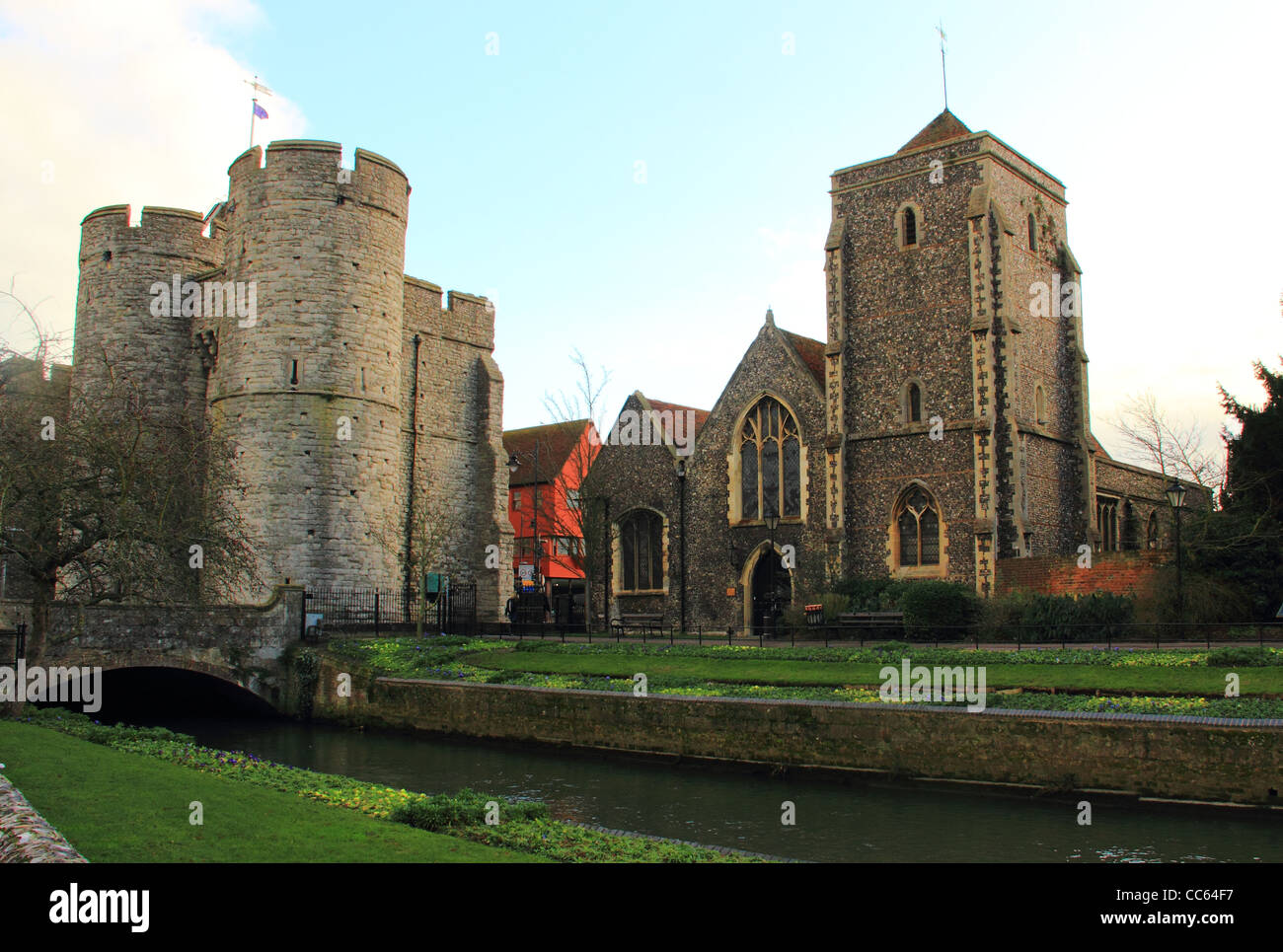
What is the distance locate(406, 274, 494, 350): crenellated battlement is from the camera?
41594mm

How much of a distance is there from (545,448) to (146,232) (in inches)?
1019

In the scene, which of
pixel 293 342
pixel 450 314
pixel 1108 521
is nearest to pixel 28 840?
pixel 293 342

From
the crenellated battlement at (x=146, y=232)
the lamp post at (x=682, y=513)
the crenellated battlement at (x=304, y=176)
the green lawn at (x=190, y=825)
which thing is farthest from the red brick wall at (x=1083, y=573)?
the crenellated battlement at (x=146, y=232)

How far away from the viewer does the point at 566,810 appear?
15.2m

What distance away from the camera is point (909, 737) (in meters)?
16.2

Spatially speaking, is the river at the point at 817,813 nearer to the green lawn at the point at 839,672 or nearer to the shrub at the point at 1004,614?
the green lawn at the point at 839,672

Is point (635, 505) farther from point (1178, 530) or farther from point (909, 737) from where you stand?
point (909, 737)

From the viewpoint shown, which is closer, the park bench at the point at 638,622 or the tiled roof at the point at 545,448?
the park bench at the point at 638,622

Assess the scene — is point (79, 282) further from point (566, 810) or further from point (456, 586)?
point (566, 810)

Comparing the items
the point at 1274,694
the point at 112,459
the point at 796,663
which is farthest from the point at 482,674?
the point at 1274,694

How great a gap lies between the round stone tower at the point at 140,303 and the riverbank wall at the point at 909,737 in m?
22.8

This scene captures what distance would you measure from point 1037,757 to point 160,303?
119 ft

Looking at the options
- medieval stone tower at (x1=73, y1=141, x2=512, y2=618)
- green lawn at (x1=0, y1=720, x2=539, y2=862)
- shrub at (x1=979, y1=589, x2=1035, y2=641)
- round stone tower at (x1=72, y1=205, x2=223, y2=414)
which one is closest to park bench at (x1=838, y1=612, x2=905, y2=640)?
shrub at (x1=979, y1=589, x2=1035, y2=641)

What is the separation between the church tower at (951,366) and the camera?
31.0 meters
